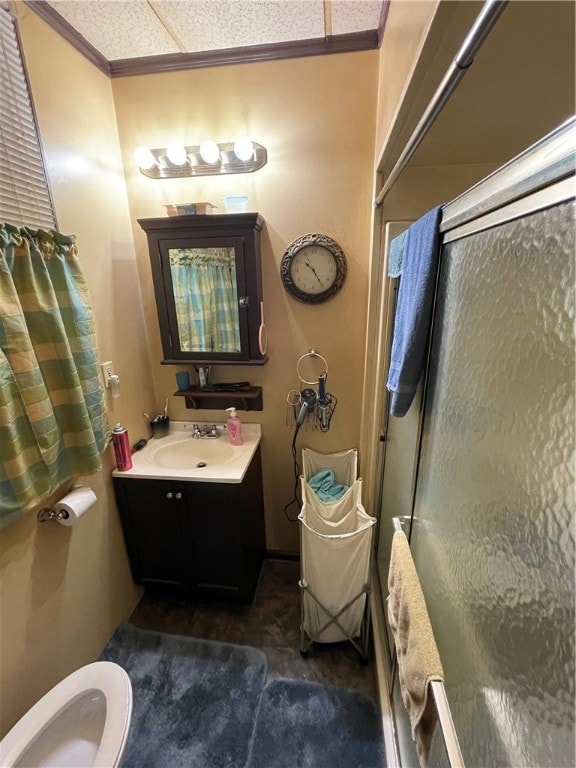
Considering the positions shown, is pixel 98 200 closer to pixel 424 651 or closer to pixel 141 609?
pixel 424 651

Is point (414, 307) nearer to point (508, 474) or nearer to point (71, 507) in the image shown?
point (508, 474)

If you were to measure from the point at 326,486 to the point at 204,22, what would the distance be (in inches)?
78.9

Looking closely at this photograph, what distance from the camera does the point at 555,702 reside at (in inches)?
15.3

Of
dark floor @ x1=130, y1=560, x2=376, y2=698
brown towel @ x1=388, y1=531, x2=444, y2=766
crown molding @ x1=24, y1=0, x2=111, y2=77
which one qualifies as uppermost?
crown molding @ x1=24, y1=0, x2=111, y2=77

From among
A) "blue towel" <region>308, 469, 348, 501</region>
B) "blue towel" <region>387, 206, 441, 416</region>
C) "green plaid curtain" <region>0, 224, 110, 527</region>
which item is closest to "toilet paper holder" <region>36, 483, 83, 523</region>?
"green plaid curtain" <region>0, 224, 110, 527</region>

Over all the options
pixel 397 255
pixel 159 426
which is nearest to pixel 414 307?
pixel 397 255

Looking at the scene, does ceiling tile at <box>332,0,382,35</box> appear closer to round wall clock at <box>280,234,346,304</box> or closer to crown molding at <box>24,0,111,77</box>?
round wall clock at <box>280,234,346,304</box>

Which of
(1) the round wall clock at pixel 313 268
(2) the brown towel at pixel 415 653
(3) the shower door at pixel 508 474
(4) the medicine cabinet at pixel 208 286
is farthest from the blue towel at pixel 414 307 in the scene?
(4) the medicine cabinet at pixel 208 286

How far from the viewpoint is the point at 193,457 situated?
1.71 metres

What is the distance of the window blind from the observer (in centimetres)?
97

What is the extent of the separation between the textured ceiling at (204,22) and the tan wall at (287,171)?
86 millimetres

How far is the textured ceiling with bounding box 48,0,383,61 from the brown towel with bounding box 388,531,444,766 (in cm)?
184

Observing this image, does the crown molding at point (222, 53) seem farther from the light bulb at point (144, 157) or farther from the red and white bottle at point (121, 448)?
the red and white bottle at point (121, 448)

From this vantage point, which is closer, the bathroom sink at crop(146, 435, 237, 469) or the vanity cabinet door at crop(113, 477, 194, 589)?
the vanity cabinet door at crop(113, 477, 194, 589)
